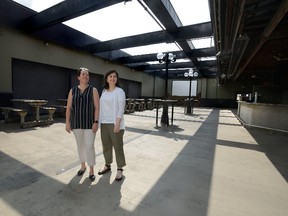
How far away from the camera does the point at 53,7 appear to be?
5918 mm

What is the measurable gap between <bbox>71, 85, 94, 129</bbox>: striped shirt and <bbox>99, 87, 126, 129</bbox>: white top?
15cm

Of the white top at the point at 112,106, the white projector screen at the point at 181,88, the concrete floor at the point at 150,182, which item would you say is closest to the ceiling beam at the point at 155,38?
the concrete floor at the point at 150,182

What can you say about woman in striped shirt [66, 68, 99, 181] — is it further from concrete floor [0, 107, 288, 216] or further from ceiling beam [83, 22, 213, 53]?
ceiling beam [83, 22, 213, 53]

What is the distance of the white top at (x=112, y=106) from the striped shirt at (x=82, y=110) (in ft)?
0.48

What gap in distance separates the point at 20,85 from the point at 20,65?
30.3 inches

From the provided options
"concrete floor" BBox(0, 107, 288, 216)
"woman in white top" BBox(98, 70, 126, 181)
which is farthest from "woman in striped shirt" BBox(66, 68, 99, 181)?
"concrete floor" BBox(0, 107, 288, 216)

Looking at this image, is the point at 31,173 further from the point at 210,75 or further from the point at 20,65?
the point at 210,75

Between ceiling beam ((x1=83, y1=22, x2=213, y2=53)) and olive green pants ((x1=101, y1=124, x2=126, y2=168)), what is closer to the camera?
olive green pants ((x1=101, y1=124, x2=126, y2=168))

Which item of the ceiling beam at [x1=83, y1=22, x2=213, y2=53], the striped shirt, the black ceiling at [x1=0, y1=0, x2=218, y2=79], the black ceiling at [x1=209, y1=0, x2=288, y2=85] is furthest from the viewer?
the ceiling beam at [x1=83, y1=22, x2=213, y2=53]

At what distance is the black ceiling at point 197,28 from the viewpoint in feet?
11.4

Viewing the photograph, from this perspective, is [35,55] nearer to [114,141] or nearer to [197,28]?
[197,28]

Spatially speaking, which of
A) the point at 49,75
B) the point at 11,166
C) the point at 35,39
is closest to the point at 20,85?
the point at 49,75

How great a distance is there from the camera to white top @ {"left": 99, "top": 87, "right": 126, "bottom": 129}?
225 centimetres

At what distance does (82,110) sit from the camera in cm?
225
